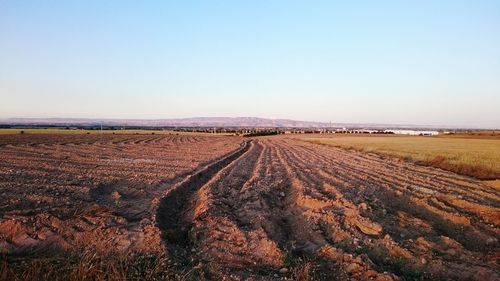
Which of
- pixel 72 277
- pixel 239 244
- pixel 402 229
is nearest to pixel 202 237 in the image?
pixel 239 244

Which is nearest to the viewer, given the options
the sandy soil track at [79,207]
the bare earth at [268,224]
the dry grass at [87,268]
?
the dry grass at [87,268]

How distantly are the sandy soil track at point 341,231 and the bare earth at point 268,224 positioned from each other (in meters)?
0.03

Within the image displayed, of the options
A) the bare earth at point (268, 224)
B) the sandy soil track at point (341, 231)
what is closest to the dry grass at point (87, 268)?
the bare earth at point (268, 224)

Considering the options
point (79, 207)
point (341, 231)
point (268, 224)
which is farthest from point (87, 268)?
point (79, 207)

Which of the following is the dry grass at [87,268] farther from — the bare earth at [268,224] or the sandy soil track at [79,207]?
the sandy soil track at [79,207]

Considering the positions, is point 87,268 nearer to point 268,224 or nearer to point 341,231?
point 268,224

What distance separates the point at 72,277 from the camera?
5605 mm

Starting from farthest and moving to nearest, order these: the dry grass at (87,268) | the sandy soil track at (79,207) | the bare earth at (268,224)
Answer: the sandy soil track at (79,207) → the bare earth at (268,224) → the dry grass at (87,268)

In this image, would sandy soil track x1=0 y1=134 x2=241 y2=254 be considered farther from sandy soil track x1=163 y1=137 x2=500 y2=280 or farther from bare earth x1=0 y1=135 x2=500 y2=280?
sandy soil track x1=163 y1=137 x2=500 y2=280

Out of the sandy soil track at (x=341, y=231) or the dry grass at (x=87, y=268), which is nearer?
the dry grass at (x=87, y=268)

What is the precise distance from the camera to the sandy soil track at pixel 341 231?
Result: 6969 millimetres

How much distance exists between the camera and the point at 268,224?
31.6 feet

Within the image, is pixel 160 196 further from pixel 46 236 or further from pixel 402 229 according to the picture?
pixel 402 229

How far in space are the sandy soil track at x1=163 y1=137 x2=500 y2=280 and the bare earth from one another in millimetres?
29
